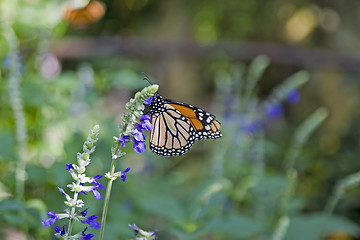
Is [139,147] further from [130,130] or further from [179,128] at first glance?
[179,128]

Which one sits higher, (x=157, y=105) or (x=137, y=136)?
(x=157, y=105)

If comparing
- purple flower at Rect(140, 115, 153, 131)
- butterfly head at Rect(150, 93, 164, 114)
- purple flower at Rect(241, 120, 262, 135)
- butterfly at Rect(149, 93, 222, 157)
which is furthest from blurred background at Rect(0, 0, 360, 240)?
purple flower at Rect(140, 115, 153, 131)

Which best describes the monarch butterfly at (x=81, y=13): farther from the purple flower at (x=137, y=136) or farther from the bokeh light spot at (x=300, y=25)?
the bokeh light spot at (x=300, y=25)

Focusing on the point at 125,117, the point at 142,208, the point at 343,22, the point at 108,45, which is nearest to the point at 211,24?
the point at 343,22

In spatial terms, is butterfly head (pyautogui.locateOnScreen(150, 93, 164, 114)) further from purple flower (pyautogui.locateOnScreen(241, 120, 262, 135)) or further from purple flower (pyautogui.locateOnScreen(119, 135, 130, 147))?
purple flower (pyautogui.locateOnScreen(241, 120, 262, 135))

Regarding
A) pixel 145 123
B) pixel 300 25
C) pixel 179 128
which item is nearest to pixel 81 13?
pixel 179 128

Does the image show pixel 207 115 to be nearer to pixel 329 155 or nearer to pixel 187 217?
pixel 187 217
